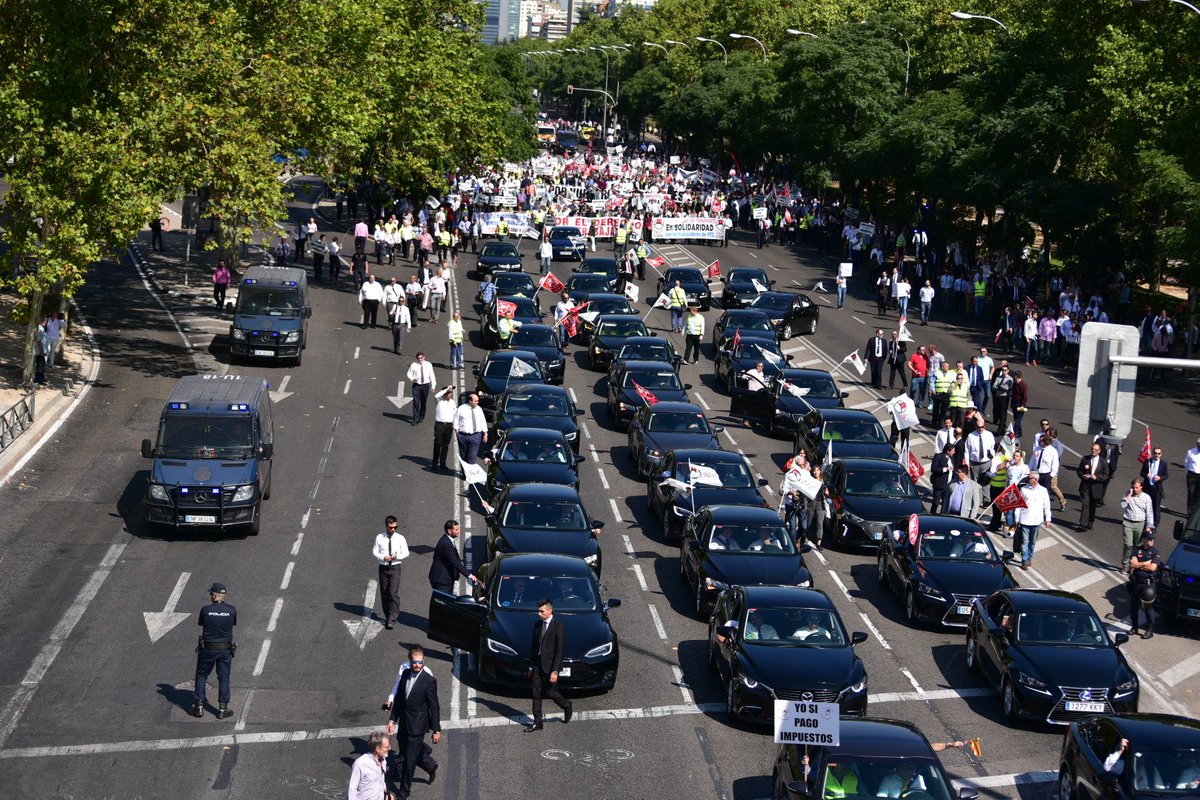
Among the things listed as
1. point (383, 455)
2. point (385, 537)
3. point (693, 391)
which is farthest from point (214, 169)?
point (385, 537)

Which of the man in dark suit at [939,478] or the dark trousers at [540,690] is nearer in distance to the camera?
the dark trousers at [540,690]

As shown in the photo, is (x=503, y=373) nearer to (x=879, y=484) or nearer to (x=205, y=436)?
(x=205, y=436)

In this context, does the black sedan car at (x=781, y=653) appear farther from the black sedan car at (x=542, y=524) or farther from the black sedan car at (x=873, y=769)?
the black sedan car at (x=542, y=524)

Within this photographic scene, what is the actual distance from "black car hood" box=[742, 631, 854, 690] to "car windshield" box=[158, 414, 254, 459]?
36.5 feet

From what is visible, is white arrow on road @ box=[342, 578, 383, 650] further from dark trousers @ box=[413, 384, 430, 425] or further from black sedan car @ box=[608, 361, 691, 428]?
black sedan car @ box=[608, 361, 691, 428]

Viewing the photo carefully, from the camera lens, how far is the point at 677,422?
3253cm

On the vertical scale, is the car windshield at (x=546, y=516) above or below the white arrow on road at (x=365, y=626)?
above

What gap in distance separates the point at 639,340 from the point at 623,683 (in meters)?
19.3

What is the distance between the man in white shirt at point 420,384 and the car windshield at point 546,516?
402 inches

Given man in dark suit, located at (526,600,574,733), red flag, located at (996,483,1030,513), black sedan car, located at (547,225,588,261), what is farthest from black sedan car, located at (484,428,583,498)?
black sedan car, located at (547,225,588,261)

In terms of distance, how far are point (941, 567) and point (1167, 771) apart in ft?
28.1

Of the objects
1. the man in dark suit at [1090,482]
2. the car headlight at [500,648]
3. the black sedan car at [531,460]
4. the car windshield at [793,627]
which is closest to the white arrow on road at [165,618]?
the car headlight at [500,648]

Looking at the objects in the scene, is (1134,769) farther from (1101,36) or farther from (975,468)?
(1101,36)

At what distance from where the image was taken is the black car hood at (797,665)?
1930 centimetres
